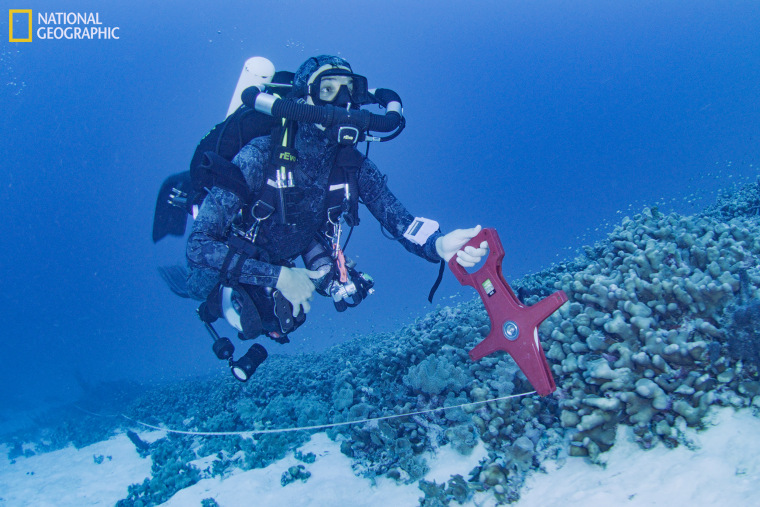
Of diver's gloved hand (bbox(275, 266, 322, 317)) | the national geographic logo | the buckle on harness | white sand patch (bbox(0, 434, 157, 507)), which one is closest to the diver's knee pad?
diver's gloved hand (bbox(275, 266, 322, 317))

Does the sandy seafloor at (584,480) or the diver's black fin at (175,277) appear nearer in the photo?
the sandy seafloor at (584,480)

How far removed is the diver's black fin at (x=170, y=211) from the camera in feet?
17.1

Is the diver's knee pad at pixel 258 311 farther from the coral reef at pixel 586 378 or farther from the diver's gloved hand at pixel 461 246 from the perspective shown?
the diver's gloved hand at pixel 461 246

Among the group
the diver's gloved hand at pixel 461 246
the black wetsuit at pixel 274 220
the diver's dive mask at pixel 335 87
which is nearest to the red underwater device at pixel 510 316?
the diver's gloved hand at pixel 461 246

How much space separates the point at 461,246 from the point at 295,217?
6.66 ft

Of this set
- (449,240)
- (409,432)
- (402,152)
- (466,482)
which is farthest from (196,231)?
(402,152)

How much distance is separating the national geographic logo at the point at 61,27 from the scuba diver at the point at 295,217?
122 metres

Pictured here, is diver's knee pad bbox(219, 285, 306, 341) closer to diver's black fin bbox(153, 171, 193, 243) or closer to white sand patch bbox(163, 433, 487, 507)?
white sand patch bbox(163, 433, 487, 507)

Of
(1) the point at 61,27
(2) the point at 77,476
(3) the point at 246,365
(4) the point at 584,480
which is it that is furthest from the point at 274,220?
(1) the point at 61,27

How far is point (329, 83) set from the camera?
3881 mm

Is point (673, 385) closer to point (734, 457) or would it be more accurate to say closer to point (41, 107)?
point (734, 457)

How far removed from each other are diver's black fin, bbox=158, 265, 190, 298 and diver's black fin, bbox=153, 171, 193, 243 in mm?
1063

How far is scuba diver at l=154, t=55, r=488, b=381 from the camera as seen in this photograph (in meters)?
3.56

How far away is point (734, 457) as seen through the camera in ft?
6.52
